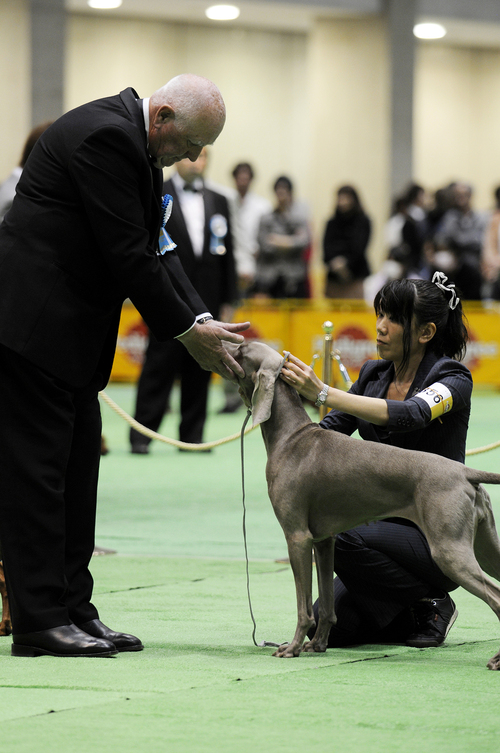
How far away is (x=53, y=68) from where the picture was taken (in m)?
16.8

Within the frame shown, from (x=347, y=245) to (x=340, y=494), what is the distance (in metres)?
11.0

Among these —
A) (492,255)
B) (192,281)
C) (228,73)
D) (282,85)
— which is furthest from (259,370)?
(282,85)

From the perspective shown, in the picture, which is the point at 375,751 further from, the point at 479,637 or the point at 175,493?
the point at 175,493

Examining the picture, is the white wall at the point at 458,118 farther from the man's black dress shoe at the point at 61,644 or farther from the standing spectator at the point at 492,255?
the man's black dress shoe at the point at 61,644

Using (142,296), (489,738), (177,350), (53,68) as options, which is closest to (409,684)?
(489,738)

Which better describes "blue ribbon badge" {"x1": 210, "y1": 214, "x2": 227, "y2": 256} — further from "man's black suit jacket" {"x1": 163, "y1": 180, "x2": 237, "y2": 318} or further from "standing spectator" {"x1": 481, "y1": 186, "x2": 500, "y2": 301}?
"standing spectator" {"x1": 481, "y1": 186, "x2": 500, "y2": 301}

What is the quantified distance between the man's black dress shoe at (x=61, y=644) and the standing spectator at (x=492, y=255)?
1131 centimetres

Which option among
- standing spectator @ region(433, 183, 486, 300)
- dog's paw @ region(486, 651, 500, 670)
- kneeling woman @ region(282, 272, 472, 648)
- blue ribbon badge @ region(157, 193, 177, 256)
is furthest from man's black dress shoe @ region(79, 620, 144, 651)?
standing spectator @ region(433, 183, 486, 300)

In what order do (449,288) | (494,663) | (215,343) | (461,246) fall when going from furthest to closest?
(461,246), (449,288), (215,343), (494,663)

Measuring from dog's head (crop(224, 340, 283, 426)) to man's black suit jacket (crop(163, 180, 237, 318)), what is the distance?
5.18 metres

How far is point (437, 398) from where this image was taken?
3.91 metres

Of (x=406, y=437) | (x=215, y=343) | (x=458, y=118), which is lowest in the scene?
(x=406, y=437)

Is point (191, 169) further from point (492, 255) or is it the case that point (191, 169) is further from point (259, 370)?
point (492, 255)

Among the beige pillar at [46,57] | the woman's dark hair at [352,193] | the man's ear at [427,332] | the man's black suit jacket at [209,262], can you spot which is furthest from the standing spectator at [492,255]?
the man's ear at [427,332]
